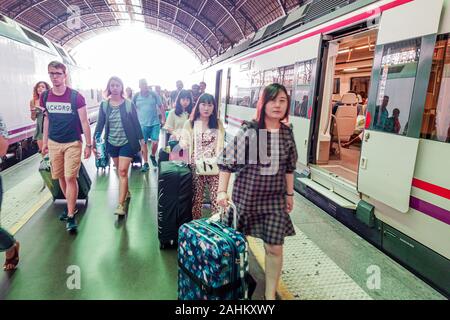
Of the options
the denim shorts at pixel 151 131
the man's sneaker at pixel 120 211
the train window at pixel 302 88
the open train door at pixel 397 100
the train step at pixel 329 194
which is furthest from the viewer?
the denim shorts at pixel 151 131

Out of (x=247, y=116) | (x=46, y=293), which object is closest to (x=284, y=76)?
(x=247, y=116)

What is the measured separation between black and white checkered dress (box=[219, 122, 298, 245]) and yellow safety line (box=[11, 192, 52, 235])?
2925 millimetres

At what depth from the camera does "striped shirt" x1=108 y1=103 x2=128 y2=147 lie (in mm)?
3881

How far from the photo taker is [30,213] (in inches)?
158

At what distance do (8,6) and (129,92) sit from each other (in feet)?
45.0

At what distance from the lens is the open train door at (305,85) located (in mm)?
4664

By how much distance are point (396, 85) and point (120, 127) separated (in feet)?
10.7

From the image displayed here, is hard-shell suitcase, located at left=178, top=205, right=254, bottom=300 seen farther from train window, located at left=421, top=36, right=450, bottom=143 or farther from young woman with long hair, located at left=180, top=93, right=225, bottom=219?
train window, located at left=421, top=36, right=450, bottom=143

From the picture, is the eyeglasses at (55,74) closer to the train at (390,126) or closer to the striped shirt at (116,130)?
the striped shirt at (116,130)

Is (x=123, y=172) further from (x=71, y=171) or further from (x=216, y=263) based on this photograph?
(x=216, y=263)

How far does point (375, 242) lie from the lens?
3379 mm

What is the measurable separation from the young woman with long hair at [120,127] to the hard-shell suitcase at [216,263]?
6.80 feet

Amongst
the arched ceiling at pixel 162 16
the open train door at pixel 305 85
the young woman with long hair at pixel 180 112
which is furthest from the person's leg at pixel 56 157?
the arched ceiling at pixel 162 16

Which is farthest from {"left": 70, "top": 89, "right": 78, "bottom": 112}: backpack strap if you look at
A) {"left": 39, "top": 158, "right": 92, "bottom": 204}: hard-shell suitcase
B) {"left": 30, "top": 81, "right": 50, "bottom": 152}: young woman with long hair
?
{"left": 30, "top": 81, "right": 50, "bottom": 152}: young woman with long hair
